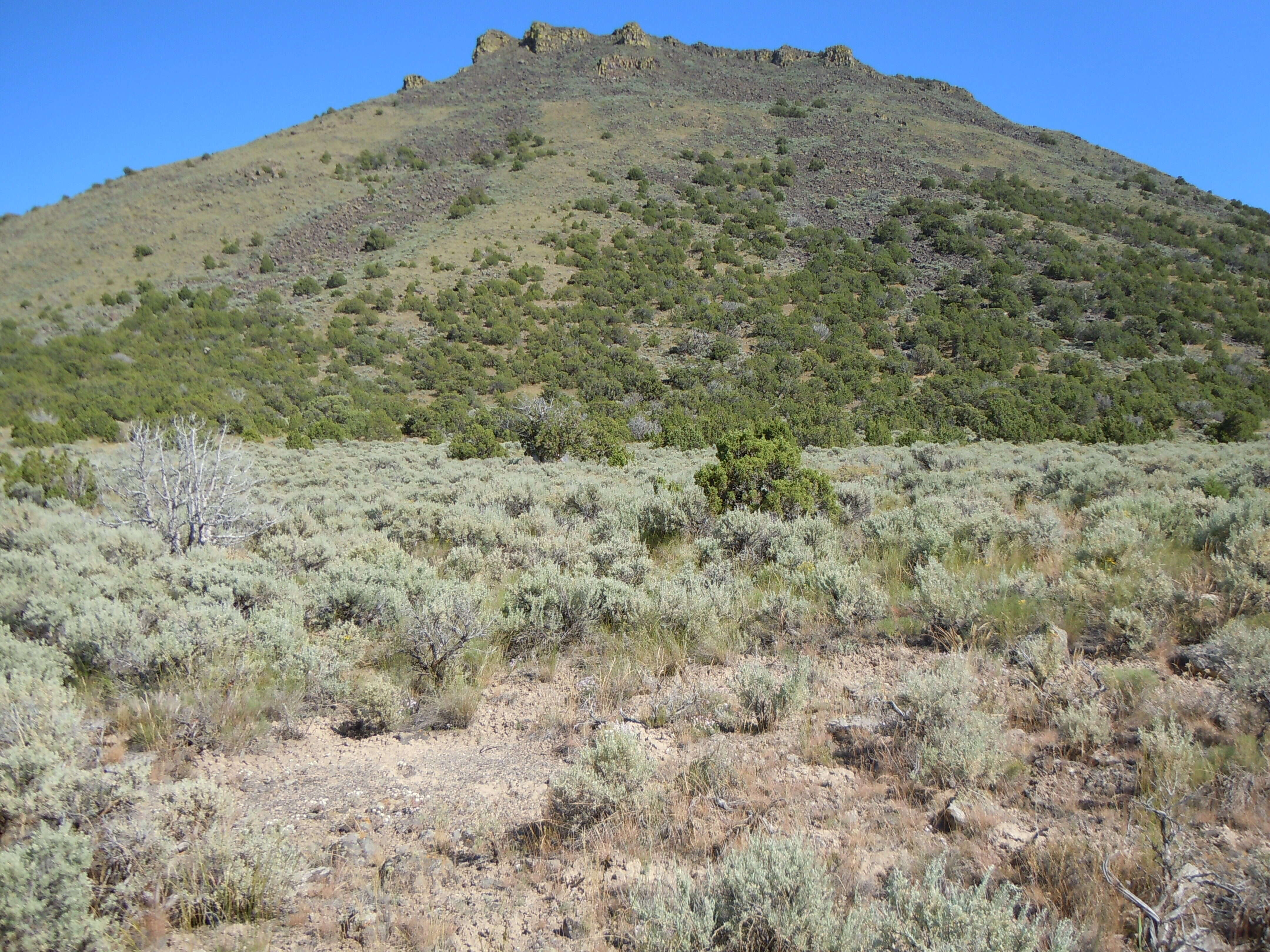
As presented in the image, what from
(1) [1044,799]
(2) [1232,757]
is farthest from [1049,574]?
(1) [1044,799]

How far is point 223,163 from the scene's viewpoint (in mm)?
53469

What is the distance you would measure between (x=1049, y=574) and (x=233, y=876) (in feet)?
18.5

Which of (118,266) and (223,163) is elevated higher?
(223,163)

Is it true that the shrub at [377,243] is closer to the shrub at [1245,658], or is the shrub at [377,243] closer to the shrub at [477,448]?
the shrub at [477,448]

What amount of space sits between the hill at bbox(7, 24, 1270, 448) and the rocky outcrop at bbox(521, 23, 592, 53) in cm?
1961

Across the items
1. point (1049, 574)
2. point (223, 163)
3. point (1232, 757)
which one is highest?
point (223, 163)

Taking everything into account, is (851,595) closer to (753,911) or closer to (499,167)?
(753,911)

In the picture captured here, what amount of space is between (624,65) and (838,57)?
1075 inches

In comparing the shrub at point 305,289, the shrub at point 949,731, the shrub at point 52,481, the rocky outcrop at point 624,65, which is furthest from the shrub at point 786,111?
the shrub at point 949,731

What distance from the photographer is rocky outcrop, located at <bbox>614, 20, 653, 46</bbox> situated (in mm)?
75312

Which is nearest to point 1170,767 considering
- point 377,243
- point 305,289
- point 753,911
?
point 753,911

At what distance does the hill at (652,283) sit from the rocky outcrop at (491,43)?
72.6 feet

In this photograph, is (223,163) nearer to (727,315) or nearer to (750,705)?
(727,315)

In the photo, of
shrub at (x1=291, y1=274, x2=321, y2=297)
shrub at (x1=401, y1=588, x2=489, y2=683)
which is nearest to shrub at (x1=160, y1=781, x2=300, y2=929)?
shrub at (x1=401, y1=588, x2=489, y2=683)
